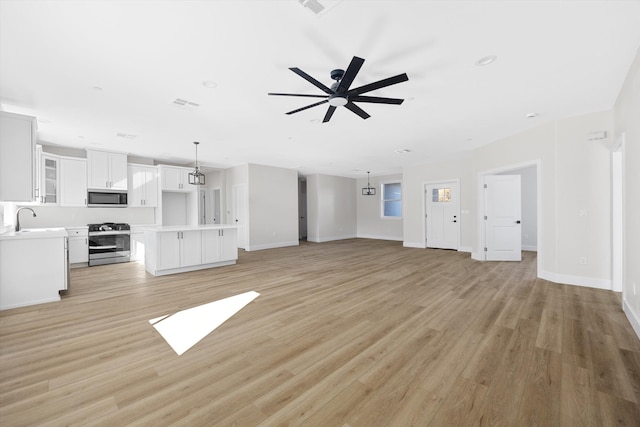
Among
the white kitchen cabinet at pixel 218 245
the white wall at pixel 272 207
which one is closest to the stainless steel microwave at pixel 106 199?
the white kitchen cabinet at pixel 218 245

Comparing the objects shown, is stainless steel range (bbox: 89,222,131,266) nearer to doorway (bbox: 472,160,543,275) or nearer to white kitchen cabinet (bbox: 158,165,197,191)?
white kitchen cabinet (bbox: 158,165,197,191)

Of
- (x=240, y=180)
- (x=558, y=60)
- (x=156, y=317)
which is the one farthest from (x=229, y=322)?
(x=240, y=180)

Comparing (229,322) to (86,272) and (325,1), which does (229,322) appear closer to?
(325,1)

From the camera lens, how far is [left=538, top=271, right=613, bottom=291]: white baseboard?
4.07 m

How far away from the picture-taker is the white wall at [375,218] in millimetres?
10672

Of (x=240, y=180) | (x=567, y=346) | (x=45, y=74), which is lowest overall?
(x=567, y=346)

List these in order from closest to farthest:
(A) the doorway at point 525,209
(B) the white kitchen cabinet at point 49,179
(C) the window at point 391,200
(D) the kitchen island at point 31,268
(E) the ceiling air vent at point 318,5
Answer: (E) the ceiling air vent at point 318,5
(D) the kitchen island at point 31,268
(A) the doorway at point 525,209
(B) the white kitchen cabinet at point 49,179
(C) the window at point 391,200

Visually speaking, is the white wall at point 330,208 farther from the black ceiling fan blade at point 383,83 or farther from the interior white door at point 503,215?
the black ceiling fan blade at point 383,83

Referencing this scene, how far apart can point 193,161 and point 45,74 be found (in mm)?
5102

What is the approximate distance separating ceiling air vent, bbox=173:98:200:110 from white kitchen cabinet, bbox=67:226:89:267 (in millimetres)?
4450

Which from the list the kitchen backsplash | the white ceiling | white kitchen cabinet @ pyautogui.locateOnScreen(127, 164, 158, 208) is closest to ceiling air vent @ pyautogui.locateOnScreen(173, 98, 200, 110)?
the white ceiling

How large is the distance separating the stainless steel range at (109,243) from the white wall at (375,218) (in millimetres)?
8440

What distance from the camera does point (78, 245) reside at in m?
5.99

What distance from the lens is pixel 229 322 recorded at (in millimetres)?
2912
